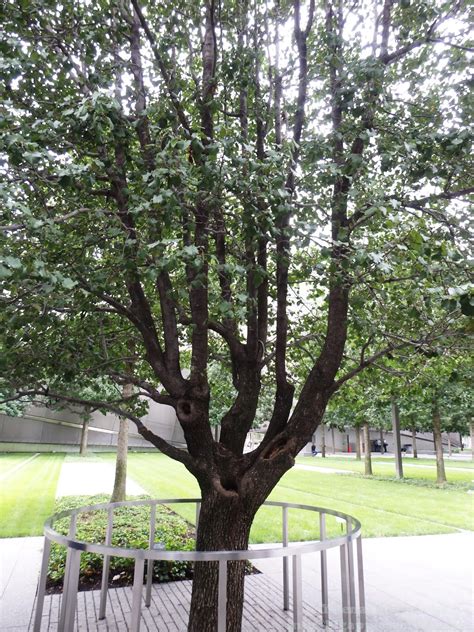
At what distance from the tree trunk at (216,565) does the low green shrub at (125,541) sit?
2.34 m

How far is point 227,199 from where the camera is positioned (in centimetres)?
365

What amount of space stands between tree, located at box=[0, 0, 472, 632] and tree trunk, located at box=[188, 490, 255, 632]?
0.01 meters

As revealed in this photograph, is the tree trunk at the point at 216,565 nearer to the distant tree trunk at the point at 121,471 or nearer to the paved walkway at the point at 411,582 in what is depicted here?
the paved walkway at the point at 411,582

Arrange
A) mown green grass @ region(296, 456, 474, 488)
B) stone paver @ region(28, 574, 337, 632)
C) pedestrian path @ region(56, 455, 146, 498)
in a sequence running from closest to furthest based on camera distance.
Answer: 1. stone paver @ region(28, 574, 337, 632)
2. pedestrian path @ region(56, 455, 146, 498)
3. mown green grass @ region(296, 456, 474, 488)

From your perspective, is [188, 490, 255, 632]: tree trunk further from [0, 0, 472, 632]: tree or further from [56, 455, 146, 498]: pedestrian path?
[56, 455, 146, 498]: pedestrian path

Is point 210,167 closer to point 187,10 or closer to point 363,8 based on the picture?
point 187,10

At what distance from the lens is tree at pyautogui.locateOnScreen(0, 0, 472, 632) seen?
3.48 meters

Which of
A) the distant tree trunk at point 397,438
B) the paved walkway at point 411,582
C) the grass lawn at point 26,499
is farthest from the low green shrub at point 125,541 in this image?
the distant tree trunk at point 397,438

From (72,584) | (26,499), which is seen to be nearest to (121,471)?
(26,499)

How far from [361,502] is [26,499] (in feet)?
27.6

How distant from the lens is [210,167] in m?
3.09

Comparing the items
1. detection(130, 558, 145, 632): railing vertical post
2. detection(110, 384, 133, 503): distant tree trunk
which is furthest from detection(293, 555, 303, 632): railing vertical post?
detection(110, 384, 133, 503): distant tree trunk

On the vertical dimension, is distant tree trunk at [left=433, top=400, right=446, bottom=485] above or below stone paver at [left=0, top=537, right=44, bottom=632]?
above

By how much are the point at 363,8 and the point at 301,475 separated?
16920mm
